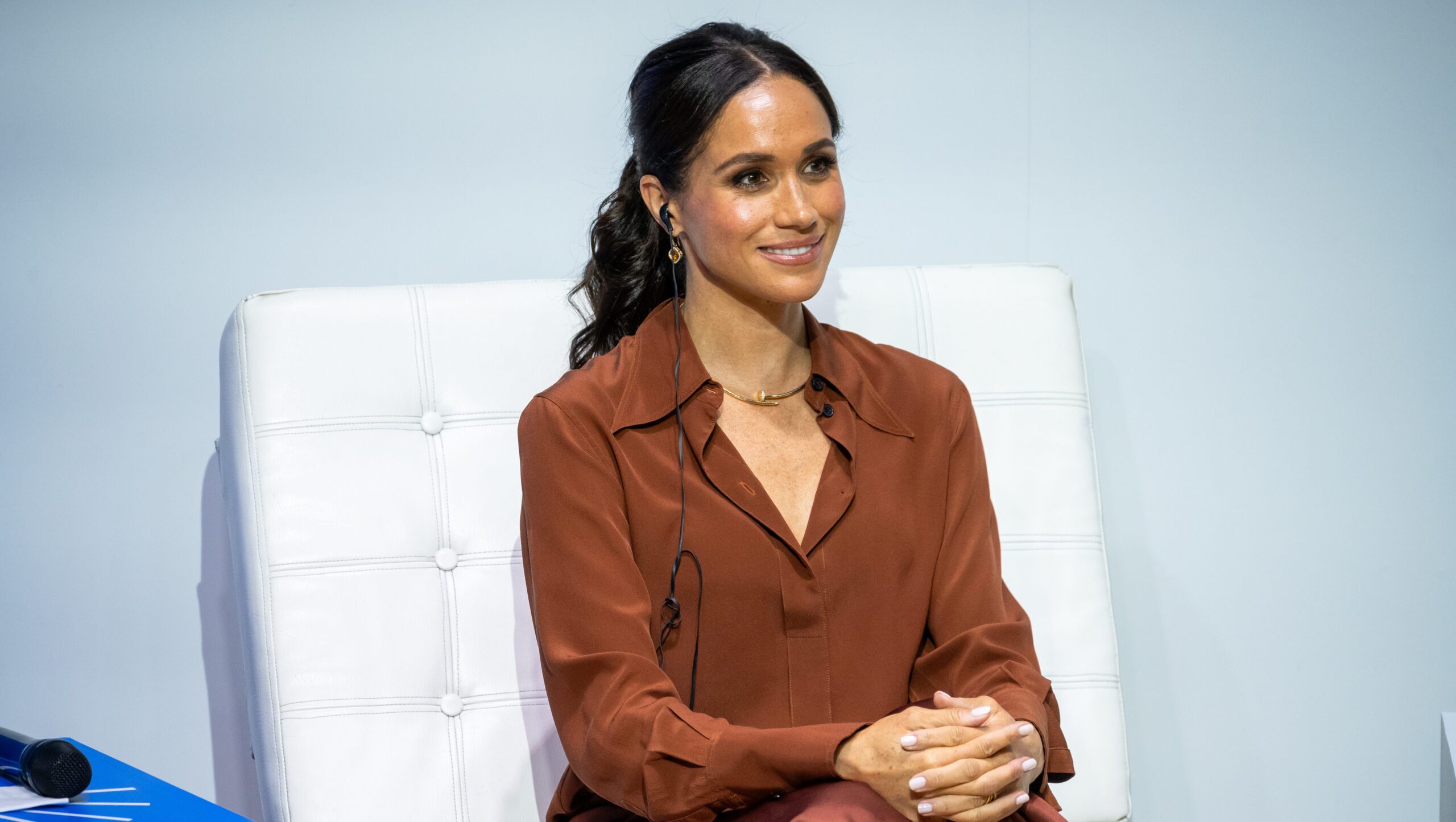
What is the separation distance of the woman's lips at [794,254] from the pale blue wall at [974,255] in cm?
70

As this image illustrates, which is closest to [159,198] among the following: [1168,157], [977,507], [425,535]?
[425,535]

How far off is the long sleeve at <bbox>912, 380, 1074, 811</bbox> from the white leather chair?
253mm

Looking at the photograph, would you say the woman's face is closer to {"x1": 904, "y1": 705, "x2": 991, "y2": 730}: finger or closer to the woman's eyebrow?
the woman's eyebrow

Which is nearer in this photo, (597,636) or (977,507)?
(597,636)

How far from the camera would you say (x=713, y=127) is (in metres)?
1.64

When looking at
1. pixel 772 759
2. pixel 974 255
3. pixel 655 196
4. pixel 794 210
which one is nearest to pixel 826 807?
pixel 772 759

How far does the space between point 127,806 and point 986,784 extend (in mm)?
858

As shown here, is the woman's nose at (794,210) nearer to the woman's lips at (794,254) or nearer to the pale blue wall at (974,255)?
the woman's lips at (794,254)

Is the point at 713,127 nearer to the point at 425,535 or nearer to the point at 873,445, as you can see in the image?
the point at 873,445

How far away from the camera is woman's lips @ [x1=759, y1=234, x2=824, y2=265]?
5.36 ft

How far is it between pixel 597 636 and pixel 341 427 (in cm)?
58

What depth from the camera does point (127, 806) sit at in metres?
1.31

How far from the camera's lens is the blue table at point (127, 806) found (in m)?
1.25

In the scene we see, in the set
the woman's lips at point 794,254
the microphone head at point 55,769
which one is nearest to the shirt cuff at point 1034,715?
the woman's lips at point 794,254
